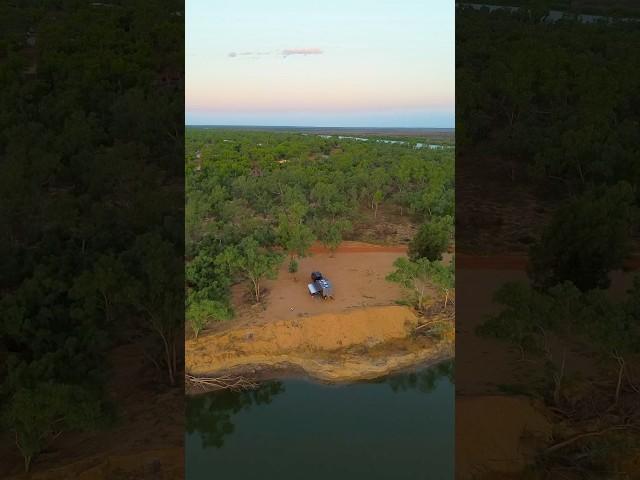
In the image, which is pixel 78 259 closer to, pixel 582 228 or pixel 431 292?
pixel 582 228

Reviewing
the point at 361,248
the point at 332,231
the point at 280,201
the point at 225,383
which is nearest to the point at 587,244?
the point at 225,383

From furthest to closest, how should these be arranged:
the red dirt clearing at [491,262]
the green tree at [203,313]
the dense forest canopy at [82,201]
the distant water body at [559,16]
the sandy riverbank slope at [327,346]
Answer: the distant water body at [559,16] → the red dirt clearing at [491,262] → the sandy riverbank slope at [327,346] → the green tree at [203,313] → the dense forest canopy at [82,201]

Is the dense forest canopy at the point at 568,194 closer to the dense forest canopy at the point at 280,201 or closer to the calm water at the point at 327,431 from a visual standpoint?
the calm water at the point at 327,431

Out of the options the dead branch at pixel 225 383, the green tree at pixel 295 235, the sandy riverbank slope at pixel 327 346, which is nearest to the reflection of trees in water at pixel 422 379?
the sandy riverbank slope at pixel 327 346

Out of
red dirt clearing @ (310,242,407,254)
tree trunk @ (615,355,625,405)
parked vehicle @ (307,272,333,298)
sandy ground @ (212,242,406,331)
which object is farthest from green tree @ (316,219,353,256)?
tree trunk @ (615,355,625,405)

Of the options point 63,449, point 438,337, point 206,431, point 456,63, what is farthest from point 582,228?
point 456,63

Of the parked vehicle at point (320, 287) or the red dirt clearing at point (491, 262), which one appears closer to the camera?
the red dirt clearing at point (491, 262)

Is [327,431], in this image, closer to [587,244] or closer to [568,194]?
[587,244]
